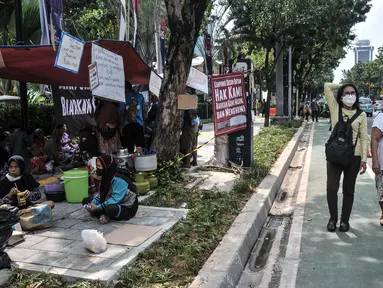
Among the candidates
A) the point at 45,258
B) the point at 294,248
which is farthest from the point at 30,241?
the point at 294,248

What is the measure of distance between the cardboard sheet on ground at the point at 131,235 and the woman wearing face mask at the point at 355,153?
2325 mm

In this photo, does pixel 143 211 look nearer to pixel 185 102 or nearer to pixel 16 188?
pixel 16 188

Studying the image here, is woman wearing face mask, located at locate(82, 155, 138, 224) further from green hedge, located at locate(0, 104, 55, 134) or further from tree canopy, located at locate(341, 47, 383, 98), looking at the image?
tree canopy, located at locate(341, 47, 383, 98)

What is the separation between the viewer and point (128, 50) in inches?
284

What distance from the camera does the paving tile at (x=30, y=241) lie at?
165 inches

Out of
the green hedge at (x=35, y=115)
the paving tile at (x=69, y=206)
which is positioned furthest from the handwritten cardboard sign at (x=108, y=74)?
the green hedge at (x=35, y=115)

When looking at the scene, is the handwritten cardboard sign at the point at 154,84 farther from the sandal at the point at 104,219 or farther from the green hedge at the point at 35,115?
the green hedge at the point at 35,115

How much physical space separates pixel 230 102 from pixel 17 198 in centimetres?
452

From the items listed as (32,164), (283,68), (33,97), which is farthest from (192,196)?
(283,68)

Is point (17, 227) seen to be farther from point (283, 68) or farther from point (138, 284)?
point (283, 68)

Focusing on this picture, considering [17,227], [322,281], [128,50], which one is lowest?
[322,281]

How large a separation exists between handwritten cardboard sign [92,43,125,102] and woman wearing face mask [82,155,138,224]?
1.32 m

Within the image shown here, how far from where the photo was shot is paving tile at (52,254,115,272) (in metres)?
3.59

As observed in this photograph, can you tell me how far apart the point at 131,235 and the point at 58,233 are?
34.7 inches
